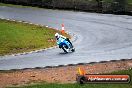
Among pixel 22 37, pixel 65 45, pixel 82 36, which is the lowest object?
pixel 82 36

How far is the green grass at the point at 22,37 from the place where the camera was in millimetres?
29453

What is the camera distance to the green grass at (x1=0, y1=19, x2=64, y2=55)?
29.5 metres

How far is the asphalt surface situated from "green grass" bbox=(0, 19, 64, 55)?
6.71 ft

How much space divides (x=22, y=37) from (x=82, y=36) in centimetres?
501

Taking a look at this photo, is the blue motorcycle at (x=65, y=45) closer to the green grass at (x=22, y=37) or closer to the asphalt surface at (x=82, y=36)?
the asphalt surface at (x=82, y=36)

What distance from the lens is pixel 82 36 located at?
33.8 metres

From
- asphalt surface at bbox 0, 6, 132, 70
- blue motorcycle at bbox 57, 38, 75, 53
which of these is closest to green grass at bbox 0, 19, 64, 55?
asphalt surface at bbox 0, 6, 132, 70

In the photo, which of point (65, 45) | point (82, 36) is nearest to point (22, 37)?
point (82, 36)

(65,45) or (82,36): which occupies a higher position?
(65,45)

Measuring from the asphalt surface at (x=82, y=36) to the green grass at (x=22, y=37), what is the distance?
6.71ft

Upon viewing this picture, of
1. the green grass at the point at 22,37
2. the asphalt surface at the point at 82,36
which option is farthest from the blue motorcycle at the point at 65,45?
the green grass at the point at 22,37

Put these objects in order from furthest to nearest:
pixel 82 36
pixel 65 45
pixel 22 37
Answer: pixel 82 36 → pixel 22 37 → pixel 65 45

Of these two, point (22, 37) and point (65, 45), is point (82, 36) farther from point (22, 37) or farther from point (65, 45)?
point (65, 45)

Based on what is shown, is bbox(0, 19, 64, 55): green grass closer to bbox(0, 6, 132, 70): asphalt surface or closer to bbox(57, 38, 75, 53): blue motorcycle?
bbox(0, 6, 132, 70): asphalt surface
